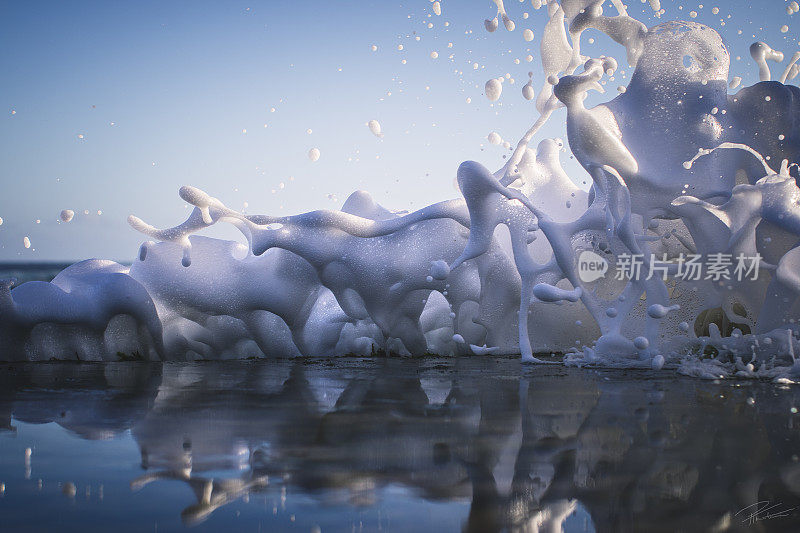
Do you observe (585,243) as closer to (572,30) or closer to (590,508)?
(572,30)

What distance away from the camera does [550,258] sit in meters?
7.08

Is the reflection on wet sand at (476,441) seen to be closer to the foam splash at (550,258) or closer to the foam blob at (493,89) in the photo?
the foam splash at (550,258)

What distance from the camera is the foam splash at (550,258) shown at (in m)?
5.98

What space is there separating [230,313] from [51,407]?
4.02 m

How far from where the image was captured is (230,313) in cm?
726

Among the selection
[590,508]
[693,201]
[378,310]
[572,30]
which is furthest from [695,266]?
[590,508]
